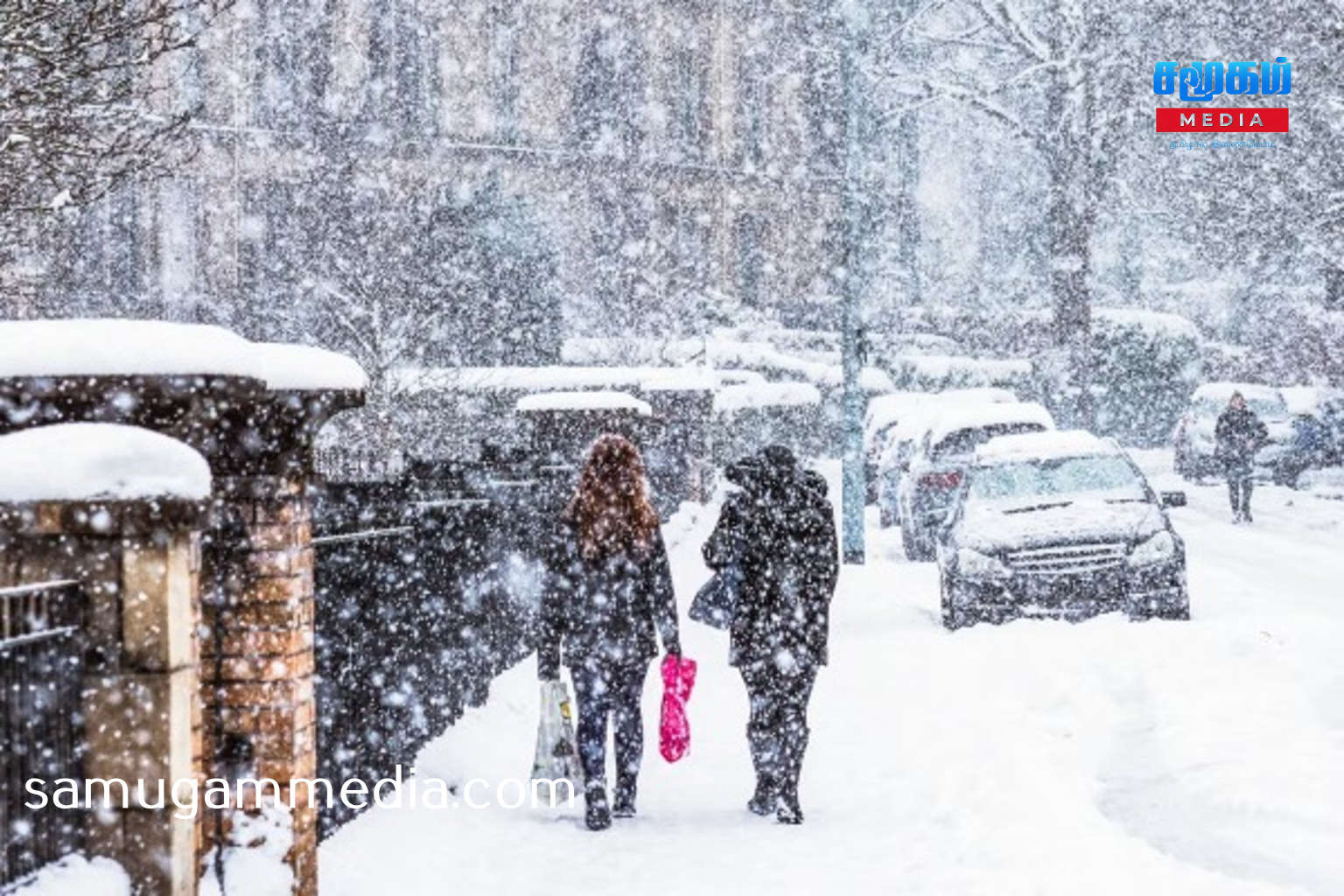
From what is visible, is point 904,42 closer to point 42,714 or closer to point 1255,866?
point 1255,866

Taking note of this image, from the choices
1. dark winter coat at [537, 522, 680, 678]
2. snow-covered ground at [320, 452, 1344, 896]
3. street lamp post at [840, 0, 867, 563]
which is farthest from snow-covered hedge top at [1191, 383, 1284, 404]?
dark winter coat at [537, 522, 680, 678]

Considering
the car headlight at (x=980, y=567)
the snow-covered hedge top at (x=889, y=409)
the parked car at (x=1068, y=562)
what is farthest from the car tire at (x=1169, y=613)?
the snow-covered hedge top at (x=889, y=409)

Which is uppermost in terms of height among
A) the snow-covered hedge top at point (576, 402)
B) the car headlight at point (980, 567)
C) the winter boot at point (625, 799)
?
the snow-covered hedge top at point (576, 402)

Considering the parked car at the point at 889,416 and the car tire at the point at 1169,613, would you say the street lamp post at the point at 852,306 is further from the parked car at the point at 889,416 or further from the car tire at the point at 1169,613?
the parked car at the point at 889,416

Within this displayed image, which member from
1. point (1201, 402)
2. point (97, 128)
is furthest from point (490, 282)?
point (97, 128)

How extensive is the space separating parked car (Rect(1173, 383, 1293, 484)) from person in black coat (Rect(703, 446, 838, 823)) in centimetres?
2253

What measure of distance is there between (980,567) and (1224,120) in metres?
22.4

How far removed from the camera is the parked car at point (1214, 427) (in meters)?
29.1

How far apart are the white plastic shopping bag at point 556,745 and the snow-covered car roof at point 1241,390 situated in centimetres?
2382

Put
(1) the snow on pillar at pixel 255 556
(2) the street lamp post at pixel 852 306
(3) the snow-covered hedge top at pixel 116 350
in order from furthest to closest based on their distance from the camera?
(2) the street lamp post at pixel 852 306
(1) the snow on pillar at pixel 255 556
(3) the snow-covered hedge top at pixel 116 350

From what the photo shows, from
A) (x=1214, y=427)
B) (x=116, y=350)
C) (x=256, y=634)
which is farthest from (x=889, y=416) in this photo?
(x=116, y=350)

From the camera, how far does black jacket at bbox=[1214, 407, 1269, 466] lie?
22797mm

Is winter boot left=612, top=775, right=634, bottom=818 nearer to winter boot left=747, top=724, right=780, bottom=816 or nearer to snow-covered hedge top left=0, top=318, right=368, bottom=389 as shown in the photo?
winter boot left=747, top=724, right=780, bottom=816

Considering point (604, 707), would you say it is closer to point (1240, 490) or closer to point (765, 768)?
point (765, 768)
